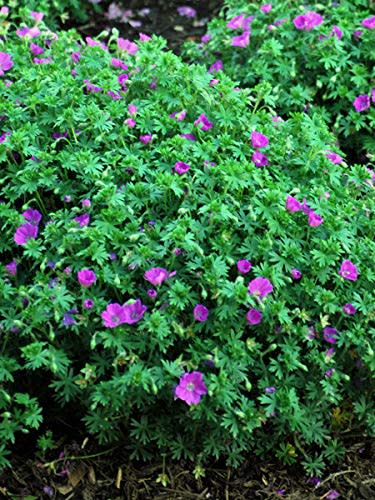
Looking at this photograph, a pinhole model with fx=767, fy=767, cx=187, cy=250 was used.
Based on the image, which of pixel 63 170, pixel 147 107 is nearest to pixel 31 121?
pixel 63 170

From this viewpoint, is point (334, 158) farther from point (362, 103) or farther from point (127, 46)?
point (127, 46)

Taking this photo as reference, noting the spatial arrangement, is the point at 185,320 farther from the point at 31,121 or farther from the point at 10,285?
the point at 31,121

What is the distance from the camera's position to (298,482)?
10.4 ft

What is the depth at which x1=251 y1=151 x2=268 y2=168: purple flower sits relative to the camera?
3295 mm

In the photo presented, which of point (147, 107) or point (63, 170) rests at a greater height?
point (147, 107)

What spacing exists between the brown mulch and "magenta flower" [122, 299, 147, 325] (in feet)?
2.01

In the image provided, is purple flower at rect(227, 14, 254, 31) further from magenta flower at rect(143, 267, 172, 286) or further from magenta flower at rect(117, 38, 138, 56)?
magenta flower at rect(143, 267, 172, 286)

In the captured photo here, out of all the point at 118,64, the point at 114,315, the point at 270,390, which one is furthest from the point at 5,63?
the point at 270,390

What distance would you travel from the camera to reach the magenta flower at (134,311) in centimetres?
285

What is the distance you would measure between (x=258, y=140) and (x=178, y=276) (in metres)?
0.75

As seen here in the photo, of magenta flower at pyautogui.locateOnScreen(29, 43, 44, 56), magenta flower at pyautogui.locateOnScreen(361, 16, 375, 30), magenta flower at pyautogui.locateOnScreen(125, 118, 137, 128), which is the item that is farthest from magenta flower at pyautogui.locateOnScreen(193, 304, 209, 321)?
magenta flower at pyautogui.locateOnScreen(361, 16, 375, 30)

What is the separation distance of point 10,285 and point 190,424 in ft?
2.88

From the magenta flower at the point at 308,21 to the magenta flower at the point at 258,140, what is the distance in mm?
1330

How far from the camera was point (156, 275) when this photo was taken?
2.90 metres
